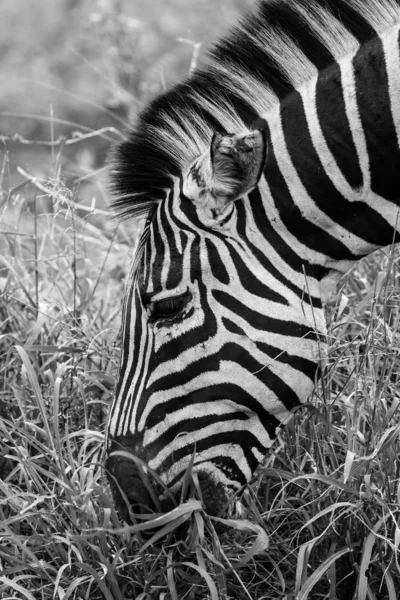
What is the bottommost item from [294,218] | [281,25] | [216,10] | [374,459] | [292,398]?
[374,459]

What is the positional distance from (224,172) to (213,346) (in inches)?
23.6

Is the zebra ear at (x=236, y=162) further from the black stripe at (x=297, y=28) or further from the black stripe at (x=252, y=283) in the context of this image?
the black stripe at (x=297, y=28)

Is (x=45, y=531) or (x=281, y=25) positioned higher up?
(x=281, y=25)

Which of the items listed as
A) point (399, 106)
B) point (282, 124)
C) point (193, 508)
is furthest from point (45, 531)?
point (399, 106)

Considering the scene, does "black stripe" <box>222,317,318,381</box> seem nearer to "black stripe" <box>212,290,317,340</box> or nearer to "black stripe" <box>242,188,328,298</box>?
"black stripe" <box>212,290,317,340</box>

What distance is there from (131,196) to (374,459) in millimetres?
1353

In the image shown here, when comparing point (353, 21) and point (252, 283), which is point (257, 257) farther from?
point (353, 21)

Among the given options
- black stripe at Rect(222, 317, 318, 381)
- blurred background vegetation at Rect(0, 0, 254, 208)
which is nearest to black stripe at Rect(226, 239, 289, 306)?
black stripe at Rect(222, 317, 318, 381)

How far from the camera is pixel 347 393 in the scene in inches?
166

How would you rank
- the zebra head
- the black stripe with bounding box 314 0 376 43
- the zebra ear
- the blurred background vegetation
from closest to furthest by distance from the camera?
the zebra ear
the zebra head
the black stripe with bounding box 314 0 376 43
the blurred background vegetation

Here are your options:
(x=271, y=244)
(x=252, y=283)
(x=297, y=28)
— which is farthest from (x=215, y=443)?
(x=297, y=28)

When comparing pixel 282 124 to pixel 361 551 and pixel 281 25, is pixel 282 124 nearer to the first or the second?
pixel 281 25

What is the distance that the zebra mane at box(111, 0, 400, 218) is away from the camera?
344cm

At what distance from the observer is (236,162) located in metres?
3.17
